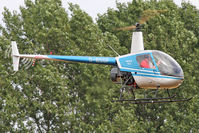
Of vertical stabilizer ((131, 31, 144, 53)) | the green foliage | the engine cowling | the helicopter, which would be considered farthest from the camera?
the green foliage

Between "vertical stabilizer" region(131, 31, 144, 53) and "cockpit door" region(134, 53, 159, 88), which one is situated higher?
"vertical stabilizer" region(131, 31, 144, 53)

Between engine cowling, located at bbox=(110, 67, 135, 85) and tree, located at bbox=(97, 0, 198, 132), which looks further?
tree, located at bbox=(97, 0, 198, 132)

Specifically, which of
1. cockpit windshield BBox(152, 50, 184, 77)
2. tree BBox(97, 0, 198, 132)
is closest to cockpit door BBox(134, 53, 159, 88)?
cockpit windshield BBox(152, 50, 184, 77)

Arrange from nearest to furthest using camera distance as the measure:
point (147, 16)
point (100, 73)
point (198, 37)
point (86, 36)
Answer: point (147, 16)
point (100, 73)
point (86, 36)
point (198, 37)

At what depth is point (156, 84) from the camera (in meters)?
24.0

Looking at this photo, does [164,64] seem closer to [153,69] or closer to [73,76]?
[153,69]

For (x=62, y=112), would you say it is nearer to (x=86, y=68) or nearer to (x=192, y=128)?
(x=86, y=68)

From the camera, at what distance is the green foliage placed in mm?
38188

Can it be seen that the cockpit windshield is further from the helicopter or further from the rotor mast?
the rotor mast

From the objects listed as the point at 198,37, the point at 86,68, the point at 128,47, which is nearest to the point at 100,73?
the point at 86,68

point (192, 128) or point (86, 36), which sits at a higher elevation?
point (86, 36)

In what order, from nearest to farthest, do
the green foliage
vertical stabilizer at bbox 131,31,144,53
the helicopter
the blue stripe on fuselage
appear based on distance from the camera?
1. the helicopter
2. vertical stabilizer at bbox 131,31,144,53
3. the blue stripe on fuselage
4. the green foliage

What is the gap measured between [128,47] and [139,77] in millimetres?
18194

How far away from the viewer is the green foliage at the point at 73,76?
3819cm
